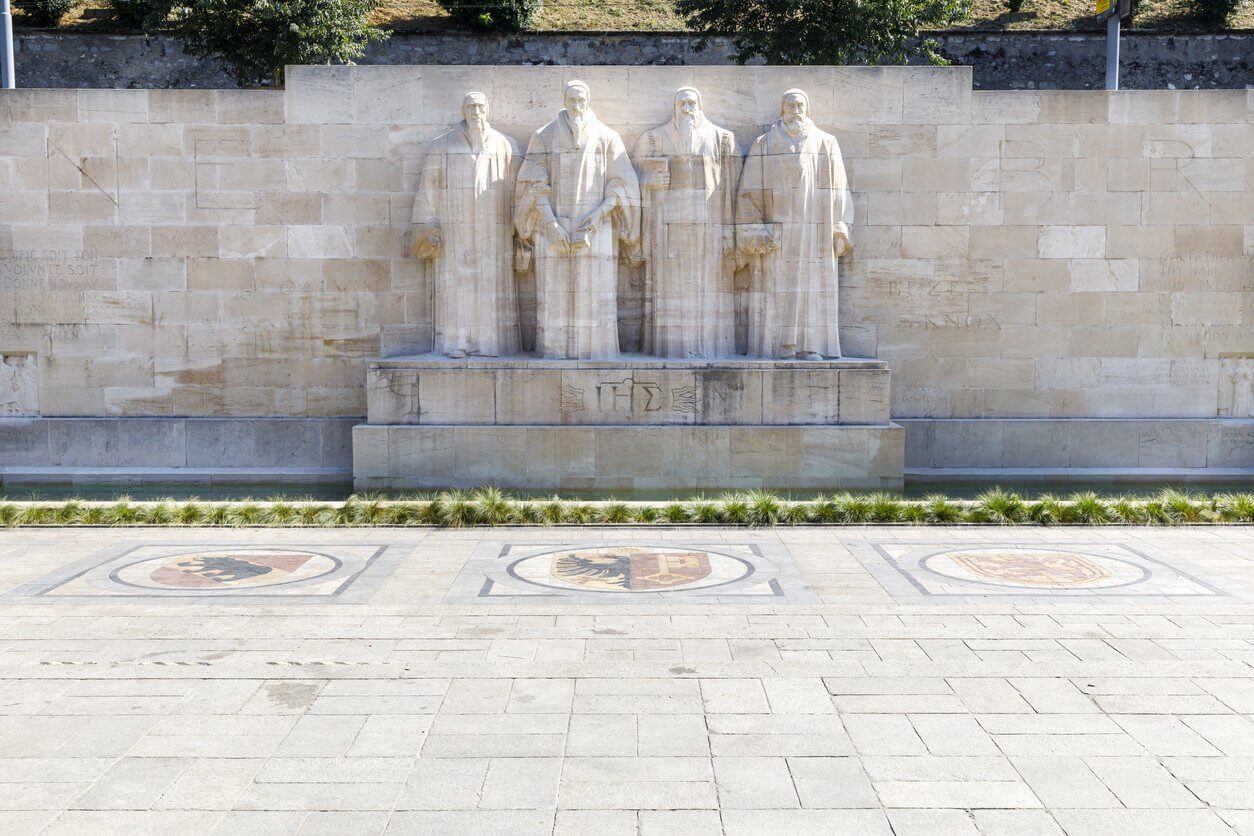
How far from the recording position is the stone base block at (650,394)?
1309 cm

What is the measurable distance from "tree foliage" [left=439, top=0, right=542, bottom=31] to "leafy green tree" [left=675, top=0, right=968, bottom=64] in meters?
10.0

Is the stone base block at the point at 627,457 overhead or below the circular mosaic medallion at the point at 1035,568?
overhead

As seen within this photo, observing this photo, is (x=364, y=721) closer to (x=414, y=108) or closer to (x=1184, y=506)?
Answer: (x=1184, y=506)

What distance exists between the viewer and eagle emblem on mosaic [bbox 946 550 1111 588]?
827 cm

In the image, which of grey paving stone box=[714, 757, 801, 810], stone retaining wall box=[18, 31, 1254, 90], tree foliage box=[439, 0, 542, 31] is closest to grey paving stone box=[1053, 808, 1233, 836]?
grey paving stone box=[714, 757, 801, 810]

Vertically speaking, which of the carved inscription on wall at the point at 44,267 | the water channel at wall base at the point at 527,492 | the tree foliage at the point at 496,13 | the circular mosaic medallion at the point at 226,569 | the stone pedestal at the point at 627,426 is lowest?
the water channel at wall base at the point at 527,492

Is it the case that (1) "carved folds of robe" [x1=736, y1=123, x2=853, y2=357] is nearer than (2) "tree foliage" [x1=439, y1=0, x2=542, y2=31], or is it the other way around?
(1) "carved folds of robe" [x1=736, y1=123, x2=853, y2=357]

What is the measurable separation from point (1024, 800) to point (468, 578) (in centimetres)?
476

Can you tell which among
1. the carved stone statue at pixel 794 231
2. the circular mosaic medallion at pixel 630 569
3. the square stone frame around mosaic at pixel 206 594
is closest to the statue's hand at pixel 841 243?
the carved stone statue at pixel 794 231

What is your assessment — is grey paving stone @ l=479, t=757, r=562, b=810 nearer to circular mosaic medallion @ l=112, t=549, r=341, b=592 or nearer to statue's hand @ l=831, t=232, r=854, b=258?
circular mosaic medallion @ l=112, t=549, r=341, b=592

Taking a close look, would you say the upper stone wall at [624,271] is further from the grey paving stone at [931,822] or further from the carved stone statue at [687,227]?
the grey paving stone at [931,822]

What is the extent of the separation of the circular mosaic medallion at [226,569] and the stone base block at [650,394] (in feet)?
13.2

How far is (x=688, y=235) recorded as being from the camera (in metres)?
13.7

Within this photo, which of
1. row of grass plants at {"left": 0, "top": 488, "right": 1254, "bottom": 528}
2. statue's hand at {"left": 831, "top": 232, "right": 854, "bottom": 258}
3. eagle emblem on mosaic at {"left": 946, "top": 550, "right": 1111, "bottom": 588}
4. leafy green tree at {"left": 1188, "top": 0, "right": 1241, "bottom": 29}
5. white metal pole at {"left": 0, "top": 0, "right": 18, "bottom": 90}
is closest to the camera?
eagle emblem on mosaic at {"left": 946, "top": 550, "right": 1111, "bottom": 588}
